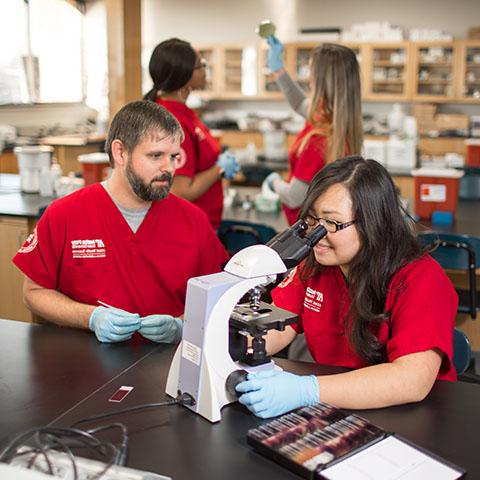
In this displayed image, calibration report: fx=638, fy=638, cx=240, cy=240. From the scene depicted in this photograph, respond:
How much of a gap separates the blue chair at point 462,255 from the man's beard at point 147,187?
1222mm

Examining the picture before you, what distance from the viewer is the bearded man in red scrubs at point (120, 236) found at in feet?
6.07

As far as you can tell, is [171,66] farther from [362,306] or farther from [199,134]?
[362,306]

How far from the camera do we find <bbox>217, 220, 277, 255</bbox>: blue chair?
2859 millimetres

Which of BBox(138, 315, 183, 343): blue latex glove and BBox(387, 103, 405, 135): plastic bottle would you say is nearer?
BBox(138, 315, 183, 343): blue latex glove

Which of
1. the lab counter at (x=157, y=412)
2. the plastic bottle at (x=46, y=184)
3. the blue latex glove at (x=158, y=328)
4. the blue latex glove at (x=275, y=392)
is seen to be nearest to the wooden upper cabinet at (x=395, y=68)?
the plastic bottle at (x=46, y=184)

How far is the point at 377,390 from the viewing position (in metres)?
1.25

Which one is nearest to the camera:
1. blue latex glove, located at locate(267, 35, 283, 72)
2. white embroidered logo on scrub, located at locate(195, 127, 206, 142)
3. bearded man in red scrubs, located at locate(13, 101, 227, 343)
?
bearded man in red scrubs, located at locate(13, 101, 227, 343)

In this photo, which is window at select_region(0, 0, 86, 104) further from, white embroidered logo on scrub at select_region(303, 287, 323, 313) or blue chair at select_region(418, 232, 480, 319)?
white embroidered logo on scrub at select_region(303, 287, 323, 313)

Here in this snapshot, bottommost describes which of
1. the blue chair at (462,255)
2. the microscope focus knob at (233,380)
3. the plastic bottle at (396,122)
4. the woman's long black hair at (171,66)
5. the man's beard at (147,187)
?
the blue chair at (462,255)

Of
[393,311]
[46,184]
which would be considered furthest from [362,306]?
[46,184]

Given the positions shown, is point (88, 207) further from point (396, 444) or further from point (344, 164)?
point (396, 444)

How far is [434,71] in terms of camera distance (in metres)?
7.32

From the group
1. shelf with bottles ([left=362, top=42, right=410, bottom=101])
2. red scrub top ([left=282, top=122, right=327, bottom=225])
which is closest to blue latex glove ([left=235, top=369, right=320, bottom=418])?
red scrub top ([left=282, top=122, right=327, bottom=225])

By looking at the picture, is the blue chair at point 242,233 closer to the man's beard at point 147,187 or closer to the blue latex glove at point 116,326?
the man's beard at point 147,187
